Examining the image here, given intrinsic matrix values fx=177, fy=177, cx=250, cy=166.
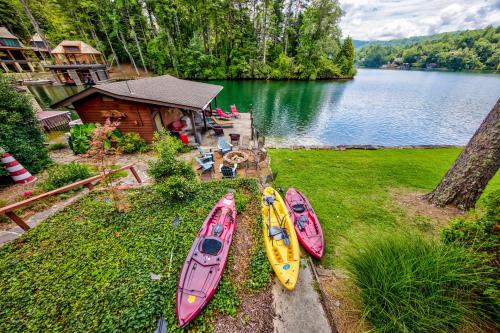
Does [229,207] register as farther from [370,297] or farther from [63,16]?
[63,16]

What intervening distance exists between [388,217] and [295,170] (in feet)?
14.6

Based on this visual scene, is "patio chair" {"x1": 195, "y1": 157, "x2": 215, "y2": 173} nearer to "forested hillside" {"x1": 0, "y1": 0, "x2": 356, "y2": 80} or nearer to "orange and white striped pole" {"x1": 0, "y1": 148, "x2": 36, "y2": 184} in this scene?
"orange and white striped pole" {"x1": 0, "y1": 148, "x2": 36, "y2": 184}

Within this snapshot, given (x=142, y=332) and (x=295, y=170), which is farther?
(x=295, y=170)


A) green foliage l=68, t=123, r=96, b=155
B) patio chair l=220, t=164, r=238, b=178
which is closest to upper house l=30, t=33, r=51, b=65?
green foliage l=68, t=123, r=96, b=155

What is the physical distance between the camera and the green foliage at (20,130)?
786 centimetres

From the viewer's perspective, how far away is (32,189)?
7688 millimetres

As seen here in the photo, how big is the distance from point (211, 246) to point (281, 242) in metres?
2.04

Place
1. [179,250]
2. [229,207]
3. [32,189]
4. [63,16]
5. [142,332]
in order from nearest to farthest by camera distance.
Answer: [142,332]
[179,250]
[229,207]
[32,189]
[63,16]

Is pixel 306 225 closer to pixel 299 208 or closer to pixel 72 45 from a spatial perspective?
pixel 299 208

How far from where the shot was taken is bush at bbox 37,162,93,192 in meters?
7.54

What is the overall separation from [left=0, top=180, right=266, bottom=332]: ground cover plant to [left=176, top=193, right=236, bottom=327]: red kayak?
0.31m

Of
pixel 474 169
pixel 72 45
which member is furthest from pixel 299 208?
pixel 72 45

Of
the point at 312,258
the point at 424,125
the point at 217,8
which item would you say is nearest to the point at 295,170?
the point at 312,258

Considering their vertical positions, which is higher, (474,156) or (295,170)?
(474,156)
